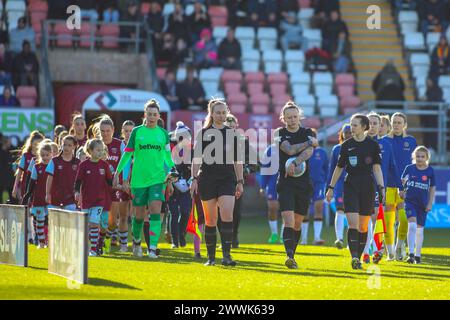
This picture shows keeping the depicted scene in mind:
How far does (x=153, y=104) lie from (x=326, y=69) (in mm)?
17159

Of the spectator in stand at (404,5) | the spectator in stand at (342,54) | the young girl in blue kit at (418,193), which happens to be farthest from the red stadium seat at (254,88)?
the young girl in blue kit at (418,193)

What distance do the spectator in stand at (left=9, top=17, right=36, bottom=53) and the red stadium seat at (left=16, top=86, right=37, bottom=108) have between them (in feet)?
4.39

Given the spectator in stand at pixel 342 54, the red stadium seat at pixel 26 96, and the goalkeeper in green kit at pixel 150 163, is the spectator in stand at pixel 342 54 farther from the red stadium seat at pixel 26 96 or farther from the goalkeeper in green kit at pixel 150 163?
the goalkeeper in green kit at pixel 150 163

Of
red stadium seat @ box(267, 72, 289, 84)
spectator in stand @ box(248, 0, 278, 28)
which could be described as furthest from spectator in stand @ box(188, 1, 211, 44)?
red stadium seat @ box(267, 72, 289, 84)

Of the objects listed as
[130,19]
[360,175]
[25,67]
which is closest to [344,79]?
[130,19]

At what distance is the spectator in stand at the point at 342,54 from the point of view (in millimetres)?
32900

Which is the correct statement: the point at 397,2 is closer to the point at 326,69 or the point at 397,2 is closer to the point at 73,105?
the point at 326,69

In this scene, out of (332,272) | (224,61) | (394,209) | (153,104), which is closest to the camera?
(332,272)

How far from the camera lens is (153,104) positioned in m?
16.2

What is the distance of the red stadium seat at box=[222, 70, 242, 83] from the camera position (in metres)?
31.4

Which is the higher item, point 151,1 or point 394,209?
point 151,1

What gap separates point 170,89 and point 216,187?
49.5ft

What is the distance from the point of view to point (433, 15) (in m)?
34.9

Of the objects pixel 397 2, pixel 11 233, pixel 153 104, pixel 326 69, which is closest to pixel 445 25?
pixel 397 2
